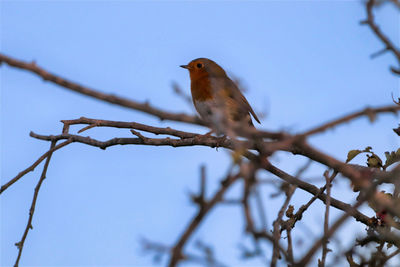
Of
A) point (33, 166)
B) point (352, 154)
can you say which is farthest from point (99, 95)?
point (352, 154)

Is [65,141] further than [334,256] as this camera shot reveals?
Yes

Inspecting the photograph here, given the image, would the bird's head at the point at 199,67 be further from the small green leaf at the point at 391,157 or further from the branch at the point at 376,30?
the branch at the point at 376,30

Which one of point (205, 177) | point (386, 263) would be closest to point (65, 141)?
point (386, 263)

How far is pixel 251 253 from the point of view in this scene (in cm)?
189

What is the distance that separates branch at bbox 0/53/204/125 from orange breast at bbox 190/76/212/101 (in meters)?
5.30

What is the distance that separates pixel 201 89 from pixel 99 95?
5.58 meters

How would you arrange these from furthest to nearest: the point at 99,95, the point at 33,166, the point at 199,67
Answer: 1. the point at 199,67
2. the point at 33,166
3. the point at 99,95

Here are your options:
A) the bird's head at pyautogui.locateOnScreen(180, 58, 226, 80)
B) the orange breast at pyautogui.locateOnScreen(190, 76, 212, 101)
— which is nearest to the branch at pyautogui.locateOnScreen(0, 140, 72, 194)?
the orange breast at pyautogui.locateOnScreen(190, 76, 212, 101)

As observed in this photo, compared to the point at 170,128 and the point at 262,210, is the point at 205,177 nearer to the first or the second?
the point at 262,210

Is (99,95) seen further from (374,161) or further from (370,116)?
(374,161)

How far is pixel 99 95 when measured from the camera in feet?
5.25

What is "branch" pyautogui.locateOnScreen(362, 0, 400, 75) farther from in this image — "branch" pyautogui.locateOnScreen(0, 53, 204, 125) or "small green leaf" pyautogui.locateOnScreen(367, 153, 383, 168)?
"small green leaf" pyautogui.locateOnScreen(367, 153, 383, 168)

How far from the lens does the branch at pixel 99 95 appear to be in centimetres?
158

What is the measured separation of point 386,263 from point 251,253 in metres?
0.70
